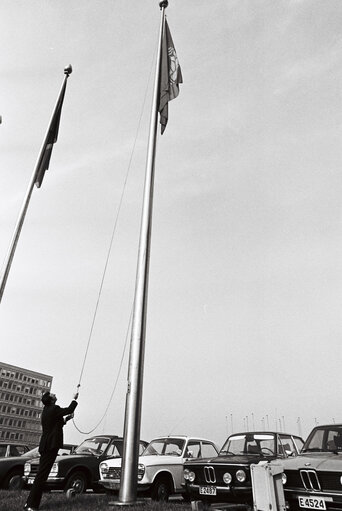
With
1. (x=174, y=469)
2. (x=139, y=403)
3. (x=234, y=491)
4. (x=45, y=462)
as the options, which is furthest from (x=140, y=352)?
(x=174, y=469)

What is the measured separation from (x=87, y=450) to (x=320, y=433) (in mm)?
7121

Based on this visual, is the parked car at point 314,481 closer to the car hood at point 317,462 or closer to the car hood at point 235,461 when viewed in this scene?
the car hood at point 317,462

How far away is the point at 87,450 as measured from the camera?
38.6 ft

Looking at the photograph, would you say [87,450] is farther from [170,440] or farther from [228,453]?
[228,453]

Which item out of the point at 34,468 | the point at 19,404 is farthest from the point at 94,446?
the point at 19,404

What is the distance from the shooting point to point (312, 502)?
564cm

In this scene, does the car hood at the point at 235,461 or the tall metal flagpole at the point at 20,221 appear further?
the tall metal flagpole at the point at 20,221

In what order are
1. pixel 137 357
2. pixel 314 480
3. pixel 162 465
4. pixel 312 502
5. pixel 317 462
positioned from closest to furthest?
1. pixel 312 502
2. pixel 314 480
3. pixel 317 462
4. pixel 137 357
5. pixel 162 465

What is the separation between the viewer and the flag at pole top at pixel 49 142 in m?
12.7

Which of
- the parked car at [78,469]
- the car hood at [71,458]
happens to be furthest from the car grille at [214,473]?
the car hood at [71,458]

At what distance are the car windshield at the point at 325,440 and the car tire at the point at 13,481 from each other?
28.1 ft

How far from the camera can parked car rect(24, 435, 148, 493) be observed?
400 inches

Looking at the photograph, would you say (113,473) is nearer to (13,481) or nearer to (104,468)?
(104,468)

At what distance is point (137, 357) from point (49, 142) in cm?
915
